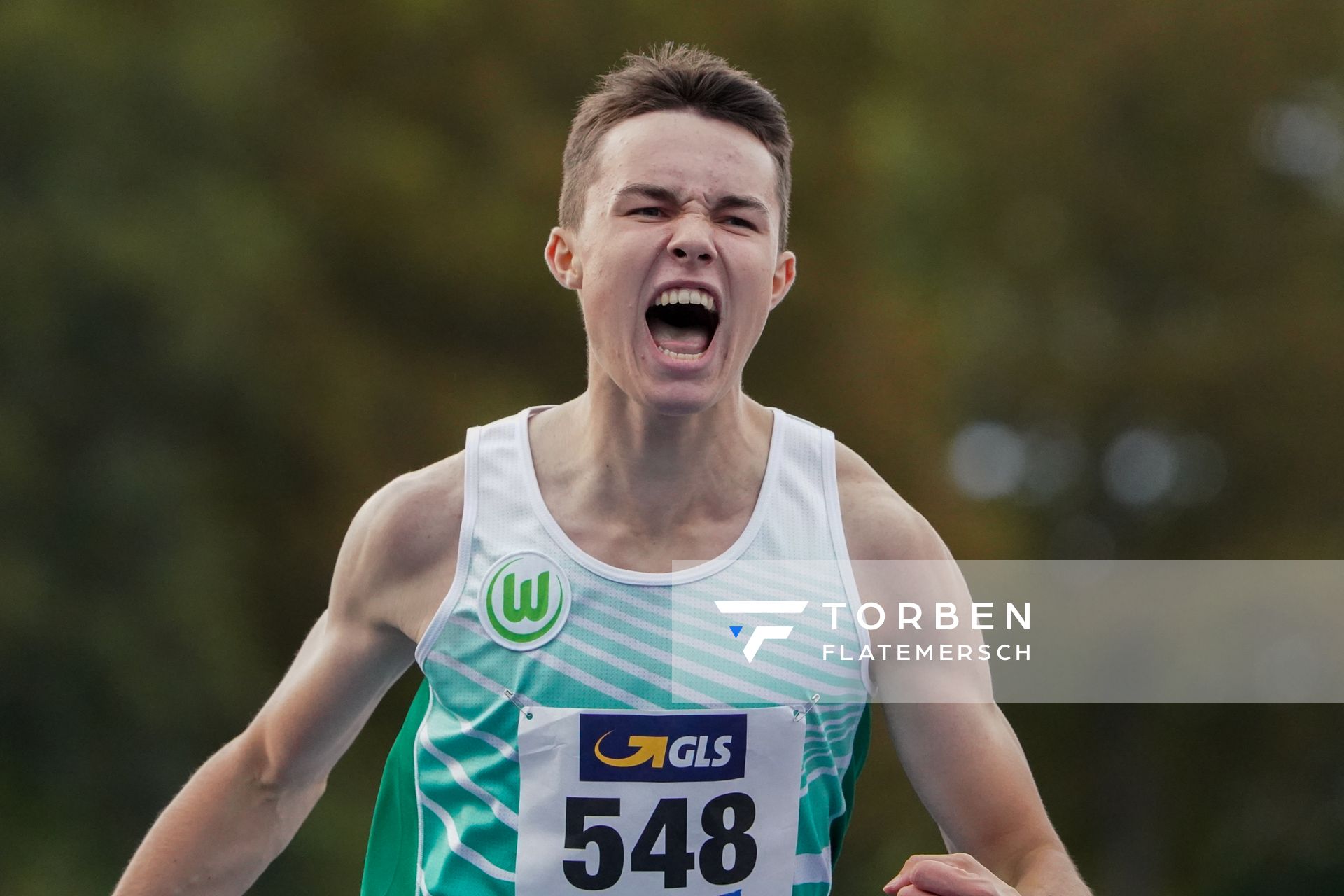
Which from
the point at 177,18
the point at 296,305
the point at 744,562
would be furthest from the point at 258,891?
the point at 744,562

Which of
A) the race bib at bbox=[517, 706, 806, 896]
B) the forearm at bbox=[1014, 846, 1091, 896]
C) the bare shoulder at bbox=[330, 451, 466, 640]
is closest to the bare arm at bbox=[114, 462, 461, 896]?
the bare shoulder at bbox=[330, 451, 466, 640]

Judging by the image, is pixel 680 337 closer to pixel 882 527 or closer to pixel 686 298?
pixel 686 298

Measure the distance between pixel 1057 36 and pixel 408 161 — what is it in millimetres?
5812

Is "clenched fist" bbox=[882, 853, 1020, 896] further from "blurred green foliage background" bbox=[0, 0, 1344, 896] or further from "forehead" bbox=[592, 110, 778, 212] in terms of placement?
"blurred green foliage background" bbox=[0, 0, 1344, 896]

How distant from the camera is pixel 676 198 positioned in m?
3.31

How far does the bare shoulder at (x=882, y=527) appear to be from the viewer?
3359 mm

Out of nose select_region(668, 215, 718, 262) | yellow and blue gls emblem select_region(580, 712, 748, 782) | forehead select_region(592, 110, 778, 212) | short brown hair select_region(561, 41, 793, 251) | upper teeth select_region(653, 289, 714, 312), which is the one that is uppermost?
short brown hair select_region(561, 41, 793, 251)

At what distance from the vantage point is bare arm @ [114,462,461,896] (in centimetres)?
345

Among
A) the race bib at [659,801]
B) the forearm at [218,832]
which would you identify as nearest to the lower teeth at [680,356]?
the race bib at [659,801]

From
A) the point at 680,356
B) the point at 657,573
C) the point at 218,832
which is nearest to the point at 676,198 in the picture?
the point at 680,356

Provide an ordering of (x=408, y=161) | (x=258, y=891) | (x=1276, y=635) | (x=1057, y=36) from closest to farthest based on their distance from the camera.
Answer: (x=258, y=891) < (x=1276, y=635) < (x=408, y=161) < (x=1057, y=36)

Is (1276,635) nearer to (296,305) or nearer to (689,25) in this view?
(689,25)

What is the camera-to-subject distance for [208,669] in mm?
12578

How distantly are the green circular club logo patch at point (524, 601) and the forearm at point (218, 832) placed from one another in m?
0.71
